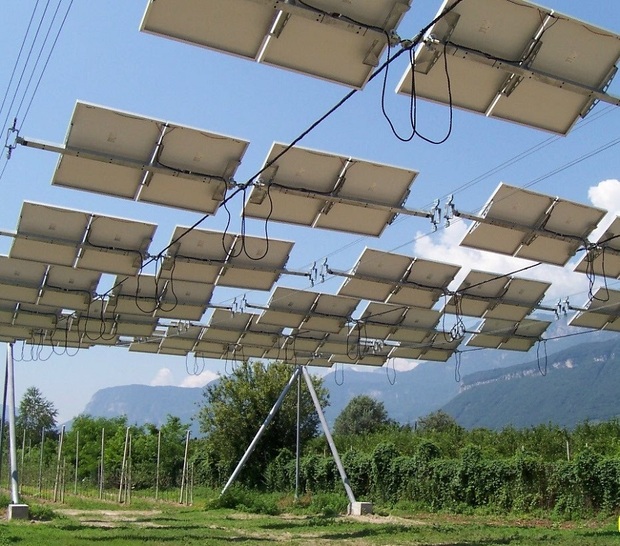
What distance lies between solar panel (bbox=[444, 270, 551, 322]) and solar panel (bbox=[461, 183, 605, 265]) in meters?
2.73

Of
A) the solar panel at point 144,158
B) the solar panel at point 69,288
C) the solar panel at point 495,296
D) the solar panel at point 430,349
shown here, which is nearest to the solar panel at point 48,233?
the solar panel at point 69,288

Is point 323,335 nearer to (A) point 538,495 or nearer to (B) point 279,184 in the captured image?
(A) point 538,495

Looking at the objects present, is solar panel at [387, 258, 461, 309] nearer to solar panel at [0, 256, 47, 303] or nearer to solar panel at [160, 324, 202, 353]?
solar panel at [160, 324, 202, 353]

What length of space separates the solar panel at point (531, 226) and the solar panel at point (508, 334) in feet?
18.5

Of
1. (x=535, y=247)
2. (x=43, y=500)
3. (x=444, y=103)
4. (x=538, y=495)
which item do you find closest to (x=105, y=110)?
(x=444, y=103)

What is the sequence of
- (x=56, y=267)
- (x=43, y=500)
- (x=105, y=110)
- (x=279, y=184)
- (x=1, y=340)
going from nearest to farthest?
(x=105, y=110), (x=279, y=184), (x=56, y=267), (x=1, y=340), (x=43, y=500)

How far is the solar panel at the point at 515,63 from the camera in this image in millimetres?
8758

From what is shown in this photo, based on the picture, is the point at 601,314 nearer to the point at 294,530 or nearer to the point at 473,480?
the point at 473,480

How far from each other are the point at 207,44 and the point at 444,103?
10.1 feet

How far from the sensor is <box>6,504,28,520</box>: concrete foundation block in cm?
1845

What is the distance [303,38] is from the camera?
8531mm

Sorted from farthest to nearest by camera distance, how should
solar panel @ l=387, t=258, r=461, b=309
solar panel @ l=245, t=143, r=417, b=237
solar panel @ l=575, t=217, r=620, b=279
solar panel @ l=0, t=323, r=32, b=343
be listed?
solar panel @ l=0, t=323, r=32, b=343, solar panel @ l=387, t=258, r=461, b=309, solar panel @ l=575, t=217, r=620, b=279, solar panel @ l=245, t=143, r=417, b=237

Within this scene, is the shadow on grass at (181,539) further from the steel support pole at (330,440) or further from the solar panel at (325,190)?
the steel support pole at (330,440)

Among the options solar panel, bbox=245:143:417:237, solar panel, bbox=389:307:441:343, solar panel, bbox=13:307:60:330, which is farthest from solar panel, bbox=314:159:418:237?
solar panel, bbox=13:307:60:330
